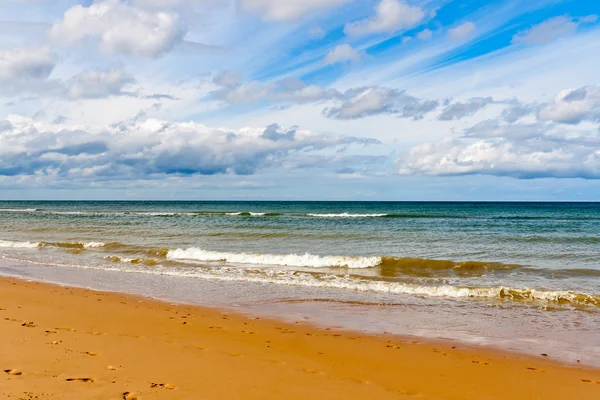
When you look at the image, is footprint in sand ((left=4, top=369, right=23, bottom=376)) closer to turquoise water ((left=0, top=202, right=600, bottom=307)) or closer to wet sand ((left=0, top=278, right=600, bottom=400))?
wet sand ((left=0, top=278, right=600, bottom=400))

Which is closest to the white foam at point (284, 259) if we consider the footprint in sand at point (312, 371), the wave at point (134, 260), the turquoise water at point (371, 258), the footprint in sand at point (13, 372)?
the turquoise water at point (371, 258)

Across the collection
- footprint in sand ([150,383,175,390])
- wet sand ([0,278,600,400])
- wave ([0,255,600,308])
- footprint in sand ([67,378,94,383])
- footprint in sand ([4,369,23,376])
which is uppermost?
footprint in sand ([4,369,23,376])

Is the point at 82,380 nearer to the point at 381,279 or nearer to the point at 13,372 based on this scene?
the point at 13,372

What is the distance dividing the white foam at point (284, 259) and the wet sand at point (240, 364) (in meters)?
9.39

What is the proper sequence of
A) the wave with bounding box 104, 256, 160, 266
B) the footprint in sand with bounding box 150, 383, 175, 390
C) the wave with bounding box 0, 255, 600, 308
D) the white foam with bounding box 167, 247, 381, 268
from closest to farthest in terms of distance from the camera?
the footprint in sand with bounding box 150, 383, 175, 390, the wave with bounding box 0, 255, 600, 308, the white foam with bounding box 167, 247, 381, 268, the wave with bounding box 104, 256, 160, 266

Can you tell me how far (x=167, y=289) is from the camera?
13.2 metres

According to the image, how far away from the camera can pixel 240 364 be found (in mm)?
6121

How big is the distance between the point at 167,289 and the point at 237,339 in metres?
6.17

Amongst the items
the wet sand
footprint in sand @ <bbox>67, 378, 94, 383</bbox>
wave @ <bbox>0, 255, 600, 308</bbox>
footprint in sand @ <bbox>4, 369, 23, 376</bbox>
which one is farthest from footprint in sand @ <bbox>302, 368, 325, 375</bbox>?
wave @ <bbox>0, 255, 600, 308</bbox>

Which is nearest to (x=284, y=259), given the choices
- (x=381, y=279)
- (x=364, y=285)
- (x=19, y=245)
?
(x=381, y=279)

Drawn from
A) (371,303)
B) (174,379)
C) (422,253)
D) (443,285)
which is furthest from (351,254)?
(174,379)

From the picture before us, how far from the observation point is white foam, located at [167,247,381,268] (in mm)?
18328

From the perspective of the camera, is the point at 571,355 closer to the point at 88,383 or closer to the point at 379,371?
the point at 379,371

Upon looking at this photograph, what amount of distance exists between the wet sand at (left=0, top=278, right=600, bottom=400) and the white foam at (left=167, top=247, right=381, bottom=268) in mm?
9395
